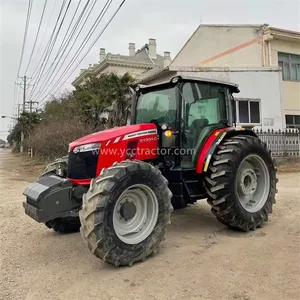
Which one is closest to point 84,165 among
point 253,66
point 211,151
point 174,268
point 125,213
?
point 125,213

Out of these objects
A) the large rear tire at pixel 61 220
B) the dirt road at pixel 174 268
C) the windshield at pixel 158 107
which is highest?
the windshield at pixel 158 107

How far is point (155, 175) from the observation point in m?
3.96

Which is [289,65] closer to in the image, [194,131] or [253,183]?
[253,183]

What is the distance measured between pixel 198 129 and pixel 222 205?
120 centimetres

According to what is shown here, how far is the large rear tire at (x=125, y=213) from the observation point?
3.46m

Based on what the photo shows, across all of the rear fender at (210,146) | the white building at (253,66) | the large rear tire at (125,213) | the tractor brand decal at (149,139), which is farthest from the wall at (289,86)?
the large rear tire at (125,213)

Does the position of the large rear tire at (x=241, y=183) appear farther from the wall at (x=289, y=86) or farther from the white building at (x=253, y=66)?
the wall at (x=289, y=86)

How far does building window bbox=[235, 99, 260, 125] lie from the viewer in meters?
15.3

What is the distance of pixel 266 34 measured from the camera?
16672 mm

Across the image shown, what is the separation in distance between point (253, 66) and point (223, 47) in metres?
2.65

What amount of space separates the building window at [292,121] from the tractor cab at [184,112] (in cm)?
1298

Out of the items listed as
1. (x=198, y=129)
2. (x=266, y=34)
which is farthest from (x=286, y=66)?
(x=198, y=129)

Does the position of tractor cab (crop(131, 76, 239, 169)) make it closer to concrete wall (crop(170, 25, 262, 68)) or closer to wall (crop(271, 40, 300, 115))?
wall (crop(271, 40, 300, 115))

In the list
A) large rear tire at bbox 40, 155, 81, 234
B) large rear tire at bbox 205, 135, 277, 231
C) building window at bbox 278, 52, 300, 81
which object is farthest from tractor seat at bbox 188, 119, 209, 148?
building window at bbox 278, 52, 300, 81
